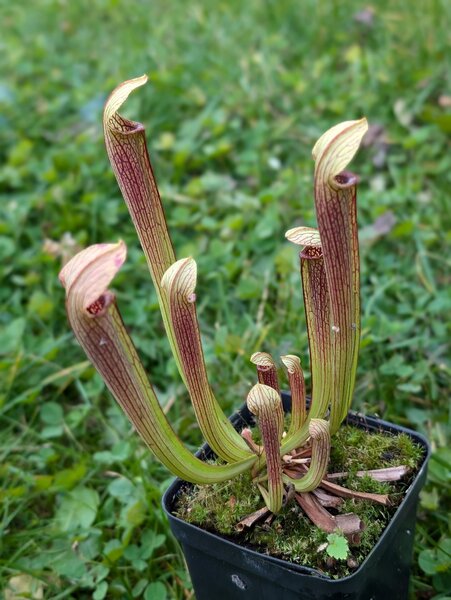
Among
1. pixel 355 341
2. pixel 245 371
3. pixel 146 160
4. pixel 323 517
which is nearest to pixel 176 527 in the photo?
pixel 323 517

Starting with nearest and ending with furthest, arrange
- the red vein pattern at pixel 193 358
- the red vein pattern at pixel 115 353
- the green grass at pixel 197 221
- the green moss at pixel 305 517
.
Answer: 1. the red vein pattern at pixel 115 353
2. the red vein pattern at pixel 193 358
3. the green moss at pixel 305 517
4. the green grass at pixel 197 221

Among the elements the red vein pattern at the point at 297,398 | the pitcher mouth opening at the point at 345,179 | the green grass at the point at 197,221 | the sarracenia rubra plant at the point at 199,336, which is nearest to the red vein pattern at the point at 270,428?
the sarracenia rubra plant at the point at 199,336

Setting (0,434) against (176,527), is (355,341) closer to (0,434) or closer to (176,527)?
(176,527)

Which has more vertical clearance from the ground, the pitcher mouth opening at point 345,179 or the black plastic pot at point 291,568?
the pitcher mouth opening at point 345,179

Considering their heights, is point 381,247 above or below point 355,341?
below

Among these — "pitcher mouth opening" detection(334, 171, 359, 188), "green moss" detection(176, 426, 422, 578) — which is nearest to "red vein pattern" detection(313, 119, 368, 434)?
"pitcher mouth opening" detection(334, 171, 359, 188)

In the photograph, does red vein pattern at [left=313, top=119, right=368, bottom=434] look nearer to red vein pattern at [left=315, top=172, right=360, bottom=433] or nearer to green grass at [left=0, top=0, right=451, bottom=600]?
red vein pattern at [left=315, top=172, right=360, bottom=433]

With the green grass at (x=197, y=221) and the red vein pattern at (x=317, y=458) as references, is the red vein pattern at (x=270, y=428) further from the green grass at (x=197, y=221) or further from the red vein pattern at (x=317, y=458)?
the green grass at (x=197, y=221)

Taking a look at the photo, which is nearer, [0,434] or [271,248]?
[0,434]
